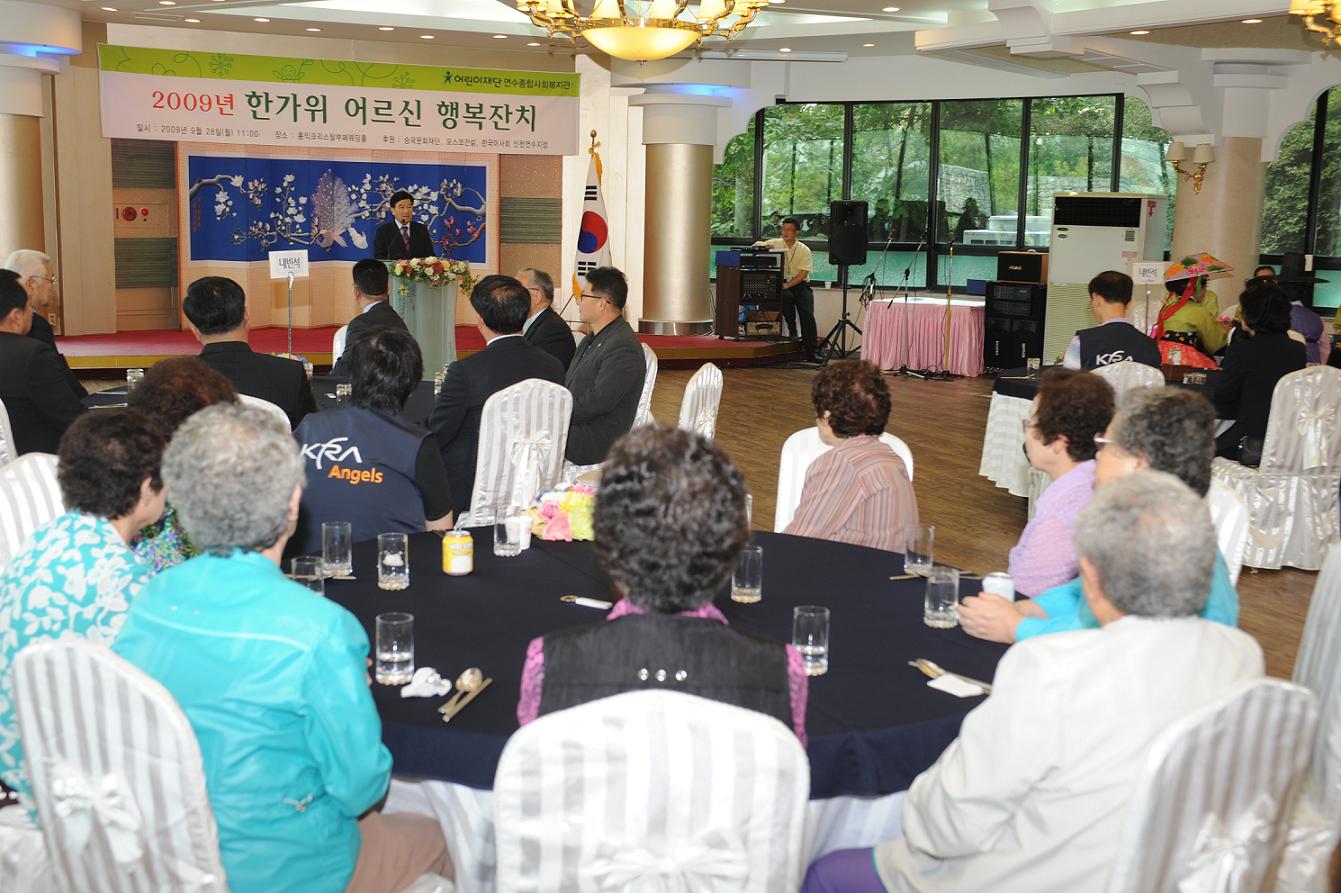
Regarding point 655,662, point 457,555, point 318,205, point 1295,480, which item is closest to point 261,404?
point 457,555

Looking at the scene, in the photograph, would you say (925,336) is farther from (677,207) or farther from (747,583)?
(747,583)

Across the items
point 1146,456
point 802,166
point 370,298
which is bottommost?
point 1146,456

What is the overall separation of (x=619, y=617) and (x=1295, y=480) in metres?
5.29

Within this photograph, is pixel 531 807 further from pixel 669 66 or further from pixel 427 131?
pixel 669 66

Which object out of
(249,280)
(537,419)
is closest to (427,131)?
(249,280)

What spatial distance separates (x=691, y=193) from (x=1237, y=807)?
12.7 m

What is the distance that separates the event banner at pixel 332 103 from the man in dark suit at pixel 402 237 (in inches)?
55.8

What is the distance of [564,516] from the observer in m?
3.67

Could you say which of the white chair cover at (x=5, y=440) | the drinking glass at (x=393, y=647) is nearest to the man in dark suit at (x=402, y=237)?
the white chair cover at (x=5, y=440)

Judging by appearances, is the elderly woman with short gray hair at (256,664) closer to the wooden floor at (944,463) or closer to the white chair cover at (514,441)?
the white chair cover at (514,441)

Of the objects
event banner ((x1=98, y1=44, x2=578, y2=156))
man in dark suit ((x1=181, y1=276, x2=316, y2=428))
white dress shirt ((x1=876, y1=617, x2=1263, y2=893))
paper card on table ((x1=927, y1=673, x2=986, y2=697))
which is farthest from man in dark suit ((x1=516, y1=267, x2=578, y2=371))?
event banner ((x1=98, y1=44, x2=578, y2=156))

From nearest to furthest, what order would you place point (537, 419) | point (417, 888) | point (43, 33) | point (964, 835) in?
point (964, 835)
point (417, 888)
point (537, 419)
point (43, 33)

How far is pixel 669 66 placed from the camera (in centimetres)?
1372

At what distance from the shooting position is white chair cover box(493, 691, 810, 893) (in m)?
1.81
